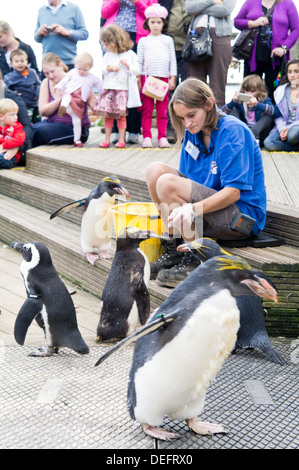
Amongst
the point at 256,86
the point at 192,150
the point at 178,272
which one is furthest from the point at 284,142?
the point at 178,272

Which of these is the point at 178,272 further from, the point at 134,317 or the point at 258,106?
the point at 258,106

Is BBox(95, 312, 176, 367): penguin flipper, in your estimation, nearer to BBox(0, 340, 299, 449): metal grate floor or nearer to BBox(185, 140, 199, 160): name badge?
BBox(0, 340, 299, 449): metal grate floor

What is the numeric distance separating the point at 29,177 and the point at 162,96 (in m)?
1.36

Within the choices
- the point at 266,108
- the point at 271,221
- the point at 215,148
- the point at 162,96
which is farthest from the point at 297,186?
the point at 162,96

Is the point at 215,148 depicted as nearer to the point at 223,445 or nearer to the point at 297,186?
the point at 297,186

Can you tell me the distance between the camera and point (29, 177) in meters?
4.55

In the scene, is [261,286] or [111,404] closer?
[261,286]

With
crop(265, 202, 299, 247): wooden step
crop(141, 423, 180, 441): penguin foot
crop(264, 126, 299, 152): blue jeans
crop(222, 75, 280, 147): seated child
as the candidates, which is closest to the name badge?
crop(265, 202, 299, 247): wooden step

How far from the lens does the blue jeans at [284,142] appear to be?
427 cm

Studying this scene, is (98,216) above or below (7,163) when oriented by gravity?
above

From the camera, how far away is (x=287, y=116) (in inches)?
176

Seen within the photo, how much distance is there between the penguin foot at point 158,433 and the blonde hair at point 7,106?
3924 mm

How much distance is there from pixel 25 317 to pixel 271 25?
372 cm

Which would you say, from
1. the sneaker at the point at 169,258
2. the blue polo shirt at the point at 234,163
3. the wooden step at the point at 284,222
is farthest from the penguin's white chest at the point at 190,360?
the sneaker at the point at 169,258
